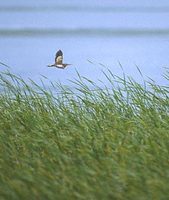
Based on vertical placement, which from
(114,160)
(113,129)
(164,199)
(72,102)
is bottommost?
(164,199)

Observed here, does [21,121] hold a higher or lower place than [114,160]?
higher

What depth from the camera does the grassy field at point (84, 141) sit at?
1912mm

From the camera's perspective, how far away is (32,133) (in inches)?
94.0

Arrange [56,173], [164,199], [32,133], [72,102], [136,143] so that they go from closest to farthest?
[164,199]
[56,173]
[136,143]
[32,133]
[72,102]

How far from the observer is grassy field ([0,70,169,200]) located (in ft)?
6.27

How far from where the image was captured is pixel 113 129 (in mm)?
2316

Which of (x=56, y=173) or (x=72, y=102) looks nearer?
(x=56, y=173)

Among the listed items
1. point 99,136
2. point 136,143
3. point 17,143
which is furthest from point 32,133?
point 136,143

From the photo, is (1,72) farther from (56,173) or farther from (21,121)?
(56,173)

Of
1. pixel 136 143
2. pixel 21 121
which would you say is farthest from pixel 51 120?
pixel 136 143

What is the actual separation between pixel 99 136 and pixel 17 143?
0.29 m

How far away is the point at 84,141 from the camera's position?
7.38ft

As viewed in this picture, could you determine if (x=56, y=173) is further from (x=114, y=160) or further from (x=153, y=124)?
(x=153, y=124)

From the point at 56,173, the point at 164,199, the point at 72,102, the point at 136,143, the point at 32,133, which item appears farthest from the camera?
the point at 72,102
